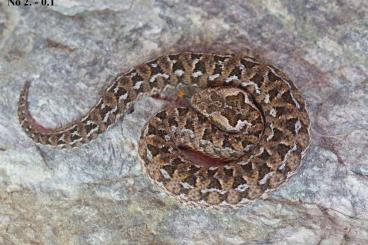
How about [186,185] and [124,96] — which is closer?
[186,185]

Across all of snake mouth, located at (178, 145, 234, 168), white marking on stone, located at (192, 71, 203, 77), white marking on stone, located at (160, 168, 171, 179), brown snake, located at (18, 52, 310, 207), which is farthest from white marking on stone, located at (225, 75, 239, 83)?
white marking on stone, located at (160, 168, 171, 179)

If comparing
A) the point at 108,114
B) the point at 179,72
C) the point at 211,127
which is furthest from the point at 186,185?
the point at 179,72

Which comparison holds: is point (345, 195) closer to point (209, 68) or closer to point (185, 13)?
point (209, 68)

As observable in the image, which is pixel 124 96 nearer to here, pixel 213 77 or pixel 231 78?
pixel 213 77

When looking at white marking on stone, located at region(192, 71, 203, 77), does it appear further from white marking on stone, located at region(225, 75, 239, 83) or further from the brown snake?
white marking on stone, located at region(225, 75, 239, 83)

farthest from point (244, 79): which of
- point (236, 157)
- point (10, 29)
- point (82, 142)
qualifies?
point (10, 29)

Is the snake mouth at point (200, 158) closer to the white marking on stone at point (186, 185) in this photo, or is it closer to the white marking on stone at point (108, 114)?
the white marking on stone at point (186, 185)
